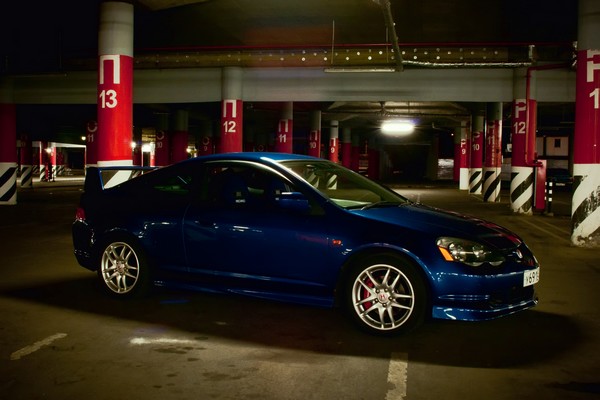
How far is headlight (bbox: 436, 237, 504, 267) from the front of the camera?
4.96m

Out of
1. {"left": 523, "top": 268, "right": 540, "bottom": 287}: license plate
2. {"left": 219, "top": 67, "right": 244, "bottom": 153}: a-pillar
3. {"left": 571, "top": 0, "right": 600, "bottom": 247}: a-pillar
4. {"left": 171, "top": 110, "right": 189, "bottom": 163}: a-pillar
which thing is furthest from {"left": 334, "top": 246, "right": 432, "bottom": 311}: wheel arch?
{"left": 171, "top": 110, "right": 189, "bottom": 163}: a-pillar

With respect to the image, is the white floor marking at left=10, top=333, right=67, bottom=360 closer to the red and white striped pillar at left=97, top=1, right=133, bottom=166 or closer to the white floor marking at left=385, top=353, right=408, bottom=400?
the white floor marking at left=385, top=353, right=408, bottom=400

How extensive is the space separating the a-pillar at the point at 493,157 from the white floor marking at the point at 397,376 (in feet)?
71.0

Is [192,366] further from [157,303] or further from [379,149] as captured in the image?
[379,149]

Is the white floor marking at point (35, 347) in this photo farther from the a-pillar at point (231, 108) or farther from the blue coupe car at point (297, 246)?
the a-pillar at point (231, 108)

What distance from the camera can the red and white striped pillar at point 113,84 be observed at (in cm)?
1291

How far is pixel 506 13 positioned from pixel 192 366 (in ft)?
71.8

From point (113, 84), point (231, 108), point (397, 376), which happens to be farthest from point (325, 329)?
A: point (231, 108)

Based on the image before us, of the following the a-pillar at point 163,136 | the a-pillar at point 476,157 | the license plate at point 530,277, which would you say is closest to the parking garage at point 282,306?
the license plate at point 530,277

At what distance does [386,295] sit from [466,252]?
705 millimetres

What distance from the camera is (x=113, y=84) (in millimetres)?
12898

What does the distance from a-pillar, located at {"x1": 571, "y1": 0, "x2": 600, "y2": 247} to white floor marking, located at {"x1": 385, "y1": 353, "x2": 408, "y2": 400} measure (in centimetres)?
744

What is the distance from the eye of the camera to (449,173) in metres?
66.7

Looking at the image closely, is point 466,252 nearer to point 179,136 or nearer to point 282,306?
point 282,306
